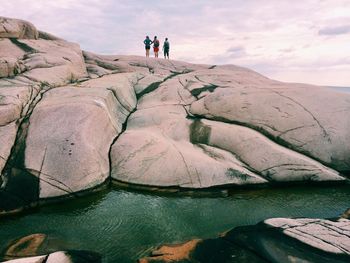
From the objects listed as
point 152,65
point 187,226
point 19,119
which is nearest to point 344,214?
point 187,226

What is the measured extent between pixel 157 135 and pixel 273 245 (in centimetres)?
727

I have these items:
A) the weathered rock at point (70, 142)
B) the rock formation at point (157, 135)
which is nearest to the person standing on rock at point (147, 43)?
the rock formation at point (157, 135)

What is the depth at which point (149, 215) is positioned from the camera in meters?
9.83

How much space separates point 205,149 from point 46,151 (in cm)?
Result: 636

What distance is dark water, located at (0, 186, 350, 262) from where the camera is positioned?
844 centimetres

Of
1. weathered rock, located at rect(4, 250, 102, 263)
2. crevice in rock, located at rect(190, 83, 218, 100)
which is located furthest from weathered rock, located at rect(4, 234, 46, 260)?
crevice in rock, located at rect(190, 83, 218, 100)

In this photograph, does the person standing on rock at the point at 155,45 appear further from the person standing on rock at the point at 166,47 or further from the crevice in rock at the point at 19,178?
the crevice in rock at the point at 19,178

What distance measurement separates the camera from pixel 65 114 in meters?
12.9

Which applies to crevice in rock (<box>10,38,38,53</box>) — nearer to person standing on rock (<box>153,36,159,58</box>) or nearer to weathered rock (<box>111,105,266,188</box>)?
weathered rock (<box>111,105,266,188</box>)

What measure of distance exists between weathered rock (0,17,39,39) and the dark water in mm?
15233

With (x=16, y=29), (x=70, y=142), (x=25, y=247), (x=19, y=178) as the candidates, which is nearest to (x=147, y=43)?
(x=16, y=29)

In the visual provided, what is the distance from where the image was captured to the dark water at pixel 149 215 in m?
8.44

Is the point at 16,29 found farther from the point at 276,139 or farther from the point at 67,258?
the point at 67,258

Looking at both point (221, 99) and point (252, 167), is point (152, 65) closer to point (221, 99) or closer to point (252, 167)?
point (221, 99)
